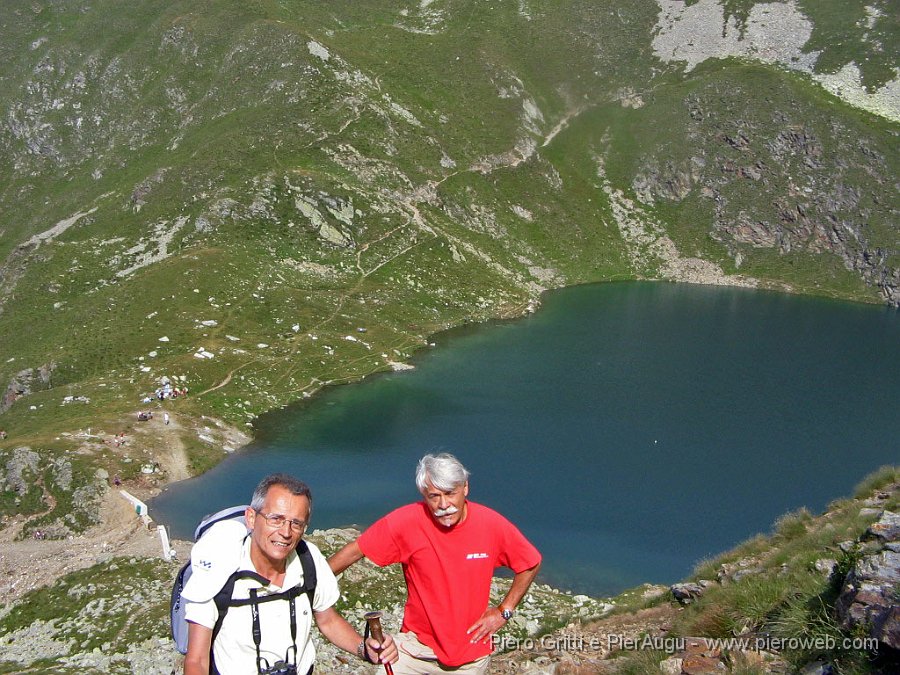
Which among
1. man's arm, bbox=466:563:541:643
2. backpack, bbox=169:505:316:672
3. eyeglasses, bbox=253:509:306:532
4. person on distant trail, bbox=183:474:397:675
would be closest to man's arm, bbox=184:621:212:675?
person on distant trail, bbox=183:474:397:675

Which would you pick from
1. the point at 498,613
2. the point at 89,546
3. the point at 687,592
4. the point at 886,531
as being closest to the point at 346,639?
the point at 498,613

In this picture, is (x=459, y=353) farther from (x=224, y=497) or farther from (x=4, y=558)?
(x=4, y=558)

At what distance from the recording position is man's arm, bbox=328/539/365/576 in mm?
7965

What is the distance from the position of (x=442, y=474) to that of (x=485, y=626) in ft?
7.54

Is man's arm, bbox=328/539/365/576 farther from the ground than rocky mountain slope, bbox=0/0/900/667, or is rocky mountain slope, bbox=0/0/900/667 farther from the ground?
rocky mountain slope, bbox=0/0/900/667

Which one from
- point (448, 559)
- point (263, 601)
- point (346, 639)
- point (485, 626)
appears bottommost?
point (485, 626)

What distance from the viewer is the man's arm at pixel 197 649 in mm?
6465

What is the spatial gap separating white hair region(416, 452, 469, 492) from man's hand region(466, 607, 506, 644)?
6.45ft

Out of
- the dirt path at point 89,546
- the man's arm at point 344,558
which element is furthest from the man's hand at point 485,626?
the dirt path at point 89,546

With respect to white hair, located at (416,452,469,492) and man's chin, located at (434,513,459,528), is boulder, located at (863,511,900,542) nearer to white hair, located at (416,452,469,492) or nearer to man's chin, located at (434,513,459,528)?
man's chin, located at (434,513,459,528)

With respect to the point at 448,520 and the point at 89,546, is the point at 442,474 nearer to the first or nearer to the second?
the point at 448,520

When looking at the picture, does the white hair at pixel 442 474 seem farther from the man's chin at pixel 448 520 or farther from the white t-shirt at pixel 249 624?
the white t-shirt at pixel 249 624

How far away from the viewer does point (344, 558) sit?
806 centimetres

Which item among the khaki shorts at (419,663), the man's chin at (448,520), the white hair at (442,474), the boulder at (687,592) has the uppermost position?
the white hair at (442,474)
